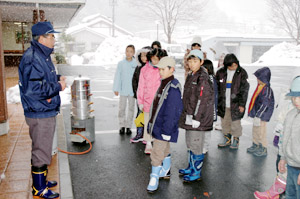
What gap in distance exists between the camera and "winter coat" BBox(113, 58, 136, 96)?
627 cm

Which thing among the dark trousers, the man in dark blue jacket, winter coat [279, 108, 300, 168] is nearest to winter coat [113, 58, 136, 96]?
the man in dark blue jacket

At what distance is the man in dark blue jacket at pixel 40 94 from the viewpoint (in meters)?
3.10

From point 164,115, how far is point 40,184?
6.01 ft

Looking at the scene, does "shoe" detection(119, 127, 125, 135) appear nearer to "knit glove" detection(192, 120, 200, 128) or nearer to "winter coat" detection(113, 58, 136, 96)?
"winter coat" detection(113, 58, 136, 96)

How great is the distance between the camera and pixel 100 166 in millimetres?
4812

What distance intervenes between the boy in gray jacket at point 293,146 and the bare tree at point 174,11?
3935cm

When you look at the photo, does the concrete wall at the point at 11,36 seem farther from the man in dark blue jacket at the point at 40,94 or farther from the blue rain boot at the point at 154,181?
the blue rain boot at the point at 154,181

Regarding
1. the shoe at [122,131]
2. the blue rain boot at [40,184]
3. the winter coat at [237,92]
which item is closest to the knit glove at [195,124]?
the winter coat at [237,92]

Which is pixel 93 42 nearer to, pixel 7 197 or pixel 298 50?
pixel 298 50

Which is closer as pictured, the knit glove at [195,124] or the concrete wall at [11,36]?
the knit glove at [195,124]

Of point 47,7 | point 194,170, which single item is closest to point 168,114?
point 194,170

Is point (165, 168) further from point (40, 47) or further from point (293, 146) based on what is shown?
point (40, 47)

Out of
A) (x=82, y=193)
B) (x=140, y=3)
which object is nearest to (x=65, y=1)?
(x=82, y=193)

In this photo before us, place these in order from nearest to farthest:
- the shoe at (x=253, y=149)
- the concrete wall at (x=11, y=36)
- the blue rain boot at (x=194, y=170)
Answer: the blue rain boot at (x=194, y=170) < the shoe at (x=253, y=149) < the concrete wall at (x=11, y=36)
